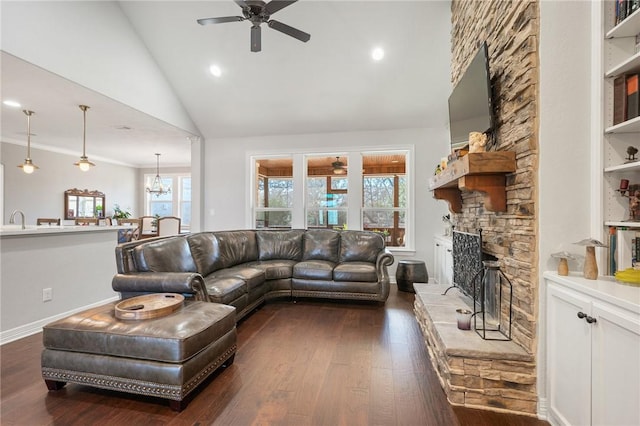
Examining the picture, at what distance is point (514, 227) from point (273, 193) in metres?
4.55

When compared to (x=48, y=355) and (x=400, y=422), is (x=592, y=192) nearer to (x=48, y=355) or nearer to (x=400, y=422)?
(x=400, y=422)

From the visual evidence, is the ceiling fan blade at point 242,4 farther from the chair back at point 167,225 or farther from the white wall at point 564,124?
the chair back at point 167,225

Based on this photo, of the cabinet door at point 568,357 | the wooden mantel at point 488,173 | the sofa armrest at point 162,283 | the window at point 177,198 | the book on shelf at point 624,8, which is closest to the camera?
the cabinet door at point 568,357

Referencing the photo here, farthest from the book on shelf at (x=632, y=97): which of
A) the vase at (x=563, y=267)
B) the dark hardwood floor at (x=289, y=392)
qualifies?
the dark hardwood floor at (x=289, y=392)

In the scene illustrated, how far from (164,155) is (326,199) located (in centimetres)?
511

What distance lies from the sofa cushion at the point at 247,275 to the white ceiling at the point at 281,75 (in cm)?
271

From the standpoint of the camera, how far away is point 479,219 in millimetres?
2662

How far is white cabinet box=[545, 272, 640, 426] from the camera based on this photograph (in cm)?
124

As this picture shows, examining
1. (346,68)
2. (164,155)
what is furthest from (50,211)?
(346,68)

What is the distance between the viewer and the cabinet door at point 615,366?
1.22m

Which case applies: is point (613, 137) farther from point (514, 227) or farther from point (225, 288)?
point (225, 288)

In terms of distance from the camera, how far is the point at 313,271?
4.09 meters

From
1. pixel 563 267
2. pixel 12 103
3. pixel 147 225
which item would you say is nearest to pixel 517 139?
pixel 563 267

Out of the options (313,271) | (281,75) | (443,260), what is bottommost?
(313,271)
